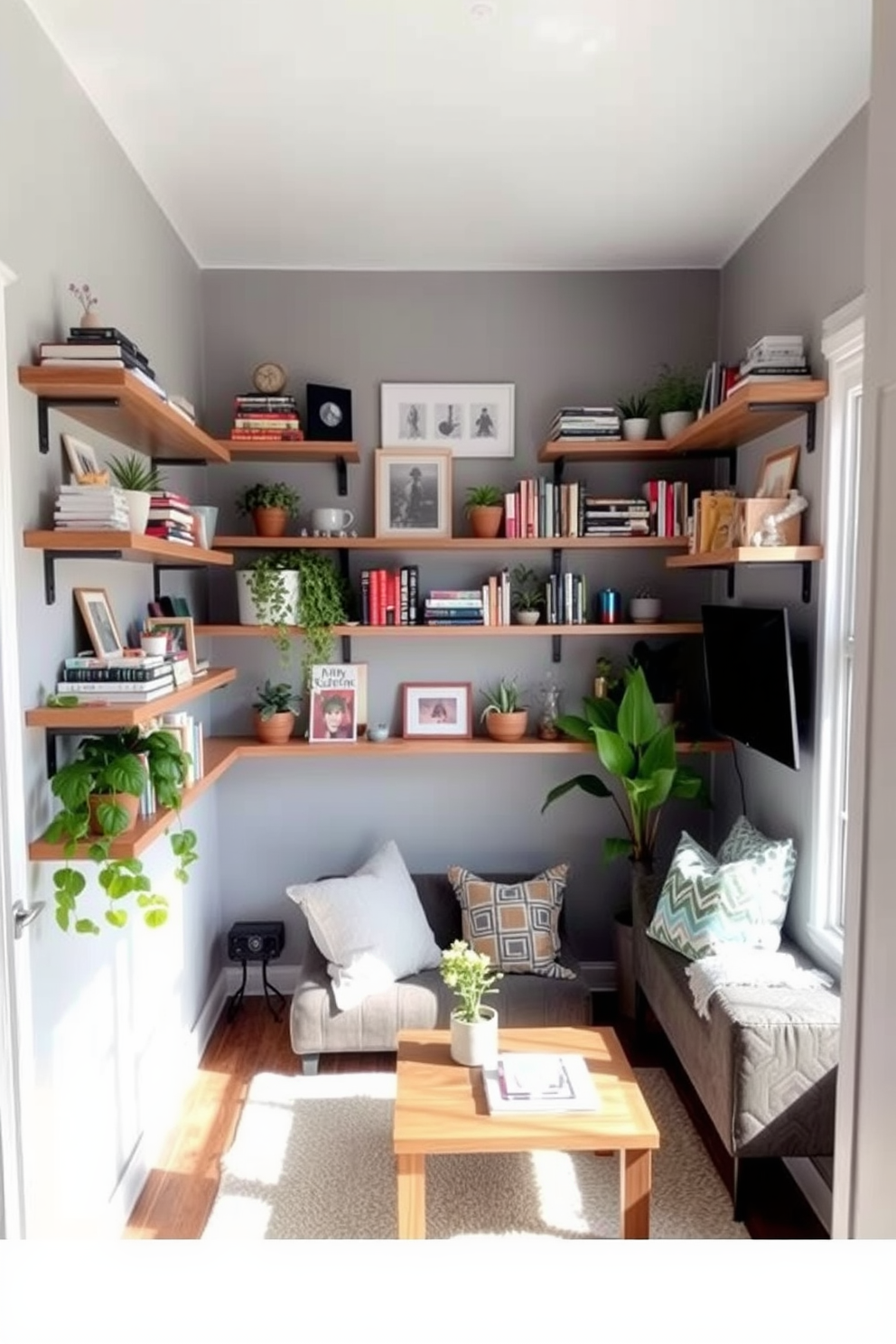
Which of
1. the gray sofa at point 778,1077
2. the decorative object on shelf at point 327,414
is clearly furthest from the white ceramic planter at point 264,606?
the gray sofa at point 778,1077

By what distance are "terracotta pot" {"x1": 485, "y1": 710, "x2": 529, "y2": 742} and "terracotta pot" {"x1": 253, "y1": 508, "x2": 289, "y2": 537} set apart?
3.55ft

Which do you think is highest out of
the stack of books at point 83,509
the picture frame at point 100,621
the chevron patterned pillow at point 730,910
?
the stack of books at point 83,509

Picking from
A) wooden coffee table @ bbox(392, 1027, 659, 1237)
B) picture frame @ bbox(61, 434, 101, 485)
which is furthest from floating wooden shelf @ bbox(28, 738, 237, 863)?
wooden coffee table @ bbox(392, 1027, 659, 1237)

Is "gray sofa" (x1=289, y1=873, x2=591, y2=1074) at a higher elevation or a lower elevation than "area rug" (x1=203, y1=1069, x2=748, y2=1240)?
higher

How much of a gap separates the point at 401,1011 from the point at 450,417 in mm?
2210

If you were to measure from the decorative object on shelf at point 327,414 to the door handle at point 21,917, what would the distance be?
2.05m

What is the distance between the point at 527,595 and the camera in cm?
332

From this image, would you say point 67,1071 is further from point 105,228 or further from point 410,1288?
point 105,228

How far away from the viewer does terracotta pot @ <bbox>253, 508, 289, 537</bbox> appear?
321 centimetres

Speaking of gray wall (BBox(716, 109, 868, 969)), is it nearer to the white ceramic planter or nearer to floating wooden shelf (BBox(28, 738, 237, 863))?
the white ceramic planter

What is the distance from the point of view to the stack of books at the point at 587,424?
10.3 ft

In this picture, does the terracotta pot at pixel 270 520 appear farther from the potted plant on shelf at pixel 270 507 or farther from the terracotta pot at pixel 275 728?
the terracotta pot at pixel 275 728

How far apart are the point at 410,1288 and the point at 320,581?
9.29ft

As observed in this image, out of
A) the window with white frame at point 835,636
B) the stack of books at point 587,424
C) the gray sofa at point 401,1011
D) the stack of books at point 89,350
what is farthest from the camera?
the stack of books at point 587,424
